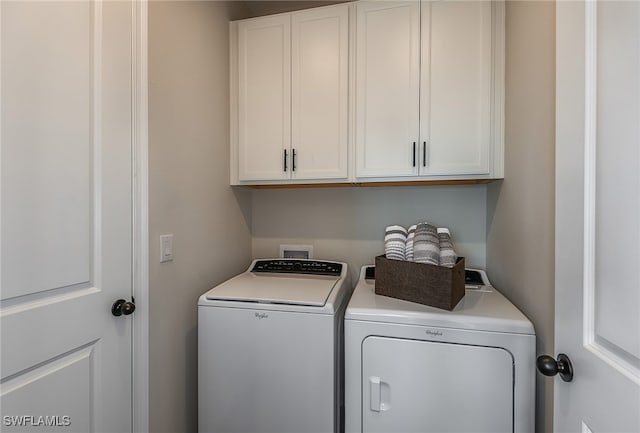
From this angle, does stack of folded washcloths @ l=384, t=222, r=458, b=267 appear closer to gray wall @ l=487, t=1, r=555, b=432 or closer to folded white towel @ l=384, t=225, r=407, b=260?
folded white towel @ l=384, t=225, r=407, b=260

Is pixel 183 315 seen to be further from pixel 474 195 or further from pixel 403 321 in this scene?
pixel 474 195

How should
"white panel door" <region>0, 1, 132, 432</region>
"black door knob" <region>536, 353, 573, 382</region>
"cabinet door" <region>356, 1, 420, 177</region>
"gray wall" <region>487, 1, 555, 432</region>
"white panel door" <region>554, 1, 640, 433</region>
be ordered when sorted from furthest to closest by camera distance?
"cabinet door" <region>356, 1, 420, 177</region> → "gray wall" <region>487, 1, 555, 432</region> → "white panel door" <region>0, 1, 132, 432</region> → "black door knob" <region>536, 353, 573, 382</region> → "white panel door" <region>554, 1, 640, 433</region>

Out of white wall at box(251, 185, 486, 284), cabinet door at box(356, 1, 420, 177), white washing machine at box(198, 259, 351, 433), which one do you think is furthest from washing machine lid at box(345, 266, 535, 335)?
cabinet door at box(356, 1, 420, 177)

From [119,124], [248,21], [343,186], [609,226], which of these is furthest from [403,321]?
[248,21]

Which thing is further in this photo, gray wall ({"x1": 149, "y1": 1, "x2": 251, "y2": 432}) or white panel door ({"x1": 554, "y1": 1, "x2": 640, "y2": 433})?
gray wall ({"x1": 149, "y1": 1, "x2": 251, "y2": 432})

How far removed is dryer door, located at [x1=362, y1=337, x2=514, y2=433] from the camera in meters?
1.07

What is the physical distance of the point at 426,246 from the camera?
1326 mm

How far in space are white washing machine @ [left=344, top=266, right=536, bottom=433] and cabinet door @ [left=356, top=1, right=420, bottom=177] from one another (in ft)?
2.55

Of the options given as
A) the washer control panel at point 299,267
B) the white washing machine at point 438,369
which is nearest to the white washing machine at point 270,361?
the white washing machine at point 438,369

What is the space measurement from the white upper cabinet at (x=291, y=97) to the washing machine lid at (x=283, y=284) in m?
0.55

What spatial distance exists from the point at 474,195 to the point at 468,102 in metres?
0.60

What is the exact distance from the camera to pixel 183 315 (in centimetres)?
144

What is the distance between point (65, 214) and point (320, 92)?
1.31 metres

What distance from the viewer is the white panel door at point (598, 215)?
0.51 meters
